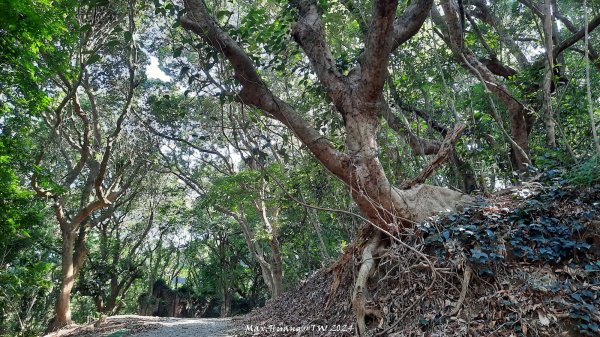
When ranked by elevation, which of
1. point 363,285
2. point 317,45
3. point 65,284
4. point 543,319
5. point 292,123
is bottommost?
point 543,319

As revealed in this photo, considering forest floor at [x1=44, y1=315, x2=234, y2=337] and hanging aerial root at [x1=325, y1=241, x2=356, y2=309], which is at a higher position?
hanging aerial root at [x1=325, y1=241, x2=356, y2=309]

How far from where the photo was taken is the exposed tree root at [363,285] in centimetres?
388

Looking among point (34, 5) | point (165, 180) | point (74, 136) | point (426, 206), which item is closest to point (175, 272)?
point (165, 180)

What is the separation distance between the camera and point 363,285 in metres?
4.12

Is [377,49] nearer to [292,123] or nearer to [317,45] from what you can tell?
[317,45]

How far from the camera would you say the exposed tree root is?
12.7 feet

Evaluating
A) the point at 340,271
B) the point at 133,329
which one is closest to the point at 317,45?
the point at 340,271

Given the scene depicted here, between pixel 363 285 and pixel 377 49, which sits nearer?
pixel 363 285

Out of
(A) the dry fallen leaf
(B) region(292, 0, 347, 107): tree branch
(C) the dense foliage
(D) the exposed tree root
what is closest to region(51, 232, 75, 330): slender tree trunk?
(C) the dense foliage

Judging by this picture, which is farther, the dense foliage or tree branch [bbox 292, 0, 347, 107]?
tree branch [bbox 292, 0, 347, 107]

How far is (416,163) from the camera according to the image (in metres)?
7.19

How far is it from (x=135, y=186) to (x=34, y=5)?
419 inches

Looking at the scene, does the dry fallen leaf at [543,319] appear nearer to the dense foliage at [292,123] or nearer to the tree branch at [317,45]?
the dense foliage at [292,123]

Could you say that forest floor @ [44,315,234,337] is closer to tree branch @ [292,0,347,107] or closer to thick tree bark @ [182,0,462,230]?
thick tree bark @ [182,0,462,230]
